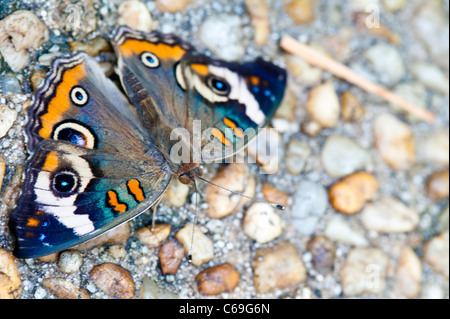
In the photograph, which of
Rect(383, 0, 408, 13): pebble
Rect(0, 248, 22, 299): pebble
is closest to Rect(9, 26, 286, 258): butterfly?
Rect(0, 248, 22, 299): pebble

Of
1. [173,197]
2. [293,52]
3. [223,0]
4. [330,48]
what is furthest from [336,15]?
[173,197]

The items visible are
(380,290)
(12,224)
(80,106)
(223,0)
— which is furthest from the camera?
(223,0)

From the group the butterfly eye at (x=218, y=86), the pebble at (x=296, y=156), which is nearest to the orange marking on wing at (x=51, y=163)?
the butterfly eye at (x=218, y=86)

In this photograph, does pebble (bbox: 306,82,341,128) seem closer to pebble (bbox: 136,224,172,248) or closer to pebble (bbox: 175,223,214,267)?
pebble (bbox: 175,223,214,267)

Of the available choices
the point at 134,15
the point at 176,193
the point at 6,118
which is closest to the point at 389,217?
the point at 176,193

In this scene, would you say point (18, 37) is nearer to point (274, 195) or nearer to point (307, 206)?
point (274, 195)

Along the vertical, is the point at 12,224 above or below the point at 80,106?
below
